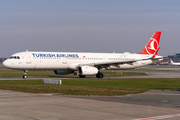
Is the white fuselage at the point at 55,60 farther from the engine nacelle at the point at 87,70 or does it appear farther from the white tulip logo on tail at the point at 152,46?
the white tulip logo on tail at the point at 152,46

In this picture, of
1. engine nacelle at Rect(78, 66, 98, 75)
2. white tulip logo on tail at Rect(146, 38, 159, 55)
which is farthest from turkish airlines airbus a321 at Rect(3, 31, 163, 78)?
white tulip logo on tail at Rect(146, 38, 159, 55)

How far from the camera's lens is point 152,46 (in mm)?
58875

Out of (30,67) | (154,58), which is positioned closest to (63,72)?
(30,67)

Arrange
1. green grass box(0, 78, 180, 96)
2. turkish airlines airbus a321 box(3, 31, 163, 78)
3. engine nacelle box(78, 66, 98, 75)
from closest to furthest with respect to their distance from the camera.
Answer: green grass box(0, 78, 180, 96) < turkish airlines airbus a321 box(3, 31, 163, 78) < engine nacelle box(78, 66, 98, 75)

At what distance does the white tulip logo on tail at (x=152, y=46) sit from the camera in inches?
2314

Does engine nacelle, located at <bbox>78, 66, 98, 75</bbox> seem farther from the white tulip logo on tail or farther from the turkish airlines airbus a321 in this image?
the white tulip logo on tail

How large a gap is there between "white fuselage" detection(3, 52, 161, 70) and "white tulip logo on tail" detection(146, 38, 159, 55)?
7.22 metres

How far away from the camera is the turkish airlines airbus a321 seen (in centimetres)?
4438

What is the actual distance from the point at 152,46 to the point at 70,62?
66.5ft

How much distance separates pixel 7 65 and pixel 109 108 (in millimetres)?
32189

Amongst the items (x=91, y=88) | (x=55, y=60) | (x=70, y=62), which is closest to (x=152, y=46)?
(x=70, y=62)

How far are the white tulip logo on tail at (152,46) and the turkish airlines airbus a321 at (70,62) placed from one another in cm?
271

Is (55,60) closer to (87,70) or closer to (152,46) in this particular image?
(87,70)

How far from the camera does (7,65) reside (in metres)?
43.6
